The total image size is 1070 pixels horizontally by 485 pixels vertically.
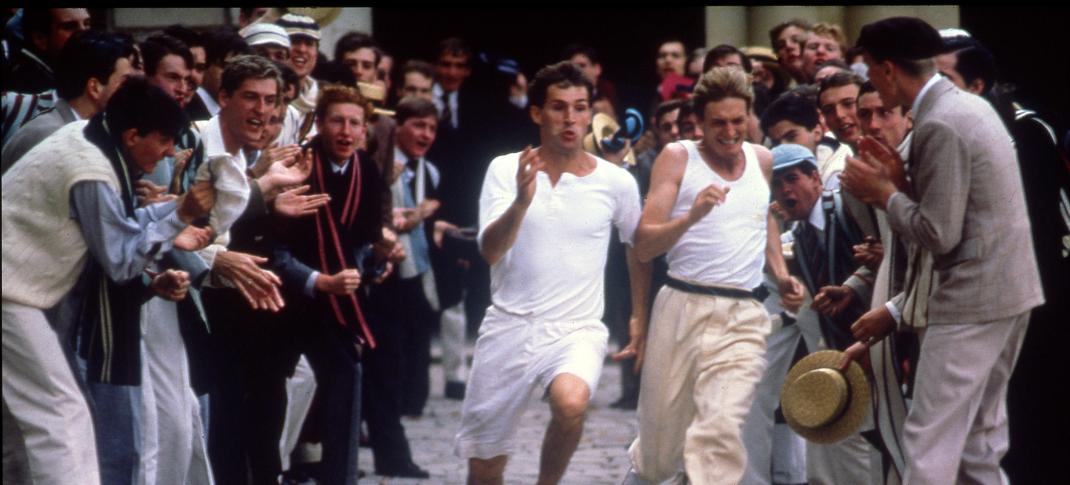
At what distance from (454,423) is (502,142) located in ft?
8.40

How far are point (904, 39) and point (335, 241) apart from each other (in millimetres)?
3204

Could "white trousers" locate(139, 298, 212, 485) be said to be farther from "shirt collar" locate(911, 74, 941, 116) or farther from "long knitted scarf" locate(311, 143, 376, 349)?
"shirt collar" locate(911, 74, 941, 116)

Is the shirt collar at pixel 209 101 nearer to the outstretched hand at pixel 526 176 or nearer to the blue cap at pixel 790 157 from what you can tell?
the outstretched hand at pixel 526 176

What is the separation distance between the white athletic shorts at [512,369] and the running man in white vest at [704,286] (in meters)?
0.44

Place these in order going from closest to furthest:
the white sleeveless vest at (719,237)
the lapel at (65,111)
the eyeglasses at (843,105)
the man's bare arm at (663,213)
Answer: the lapel at (65,111) < the man's bare arm at (663,213) < the white sleeveless vest at (719,237) < the eyeglasses at (843,105)

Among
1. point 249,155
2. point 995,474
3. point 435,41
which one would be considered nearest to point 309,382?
point 249,155

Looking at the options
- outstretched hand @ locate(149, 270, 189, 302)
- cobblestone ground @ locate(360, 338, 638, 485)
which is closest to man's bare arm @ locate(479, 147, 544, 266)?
outstretched hand @ locate(149, 270, 189, 302)

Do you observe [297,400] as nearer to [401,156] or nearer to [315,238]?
[315,238]

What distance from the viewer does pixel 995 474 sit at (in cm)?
827

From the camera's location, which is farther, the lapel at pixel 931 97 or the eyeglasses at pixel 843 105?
the eyeglasses at pixel 843 105

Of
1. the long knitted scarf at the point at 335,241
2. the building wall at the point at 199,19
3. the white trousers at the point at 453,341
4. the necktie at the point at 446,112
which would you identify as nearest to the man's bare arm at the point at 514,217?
the long knitted scarf at the point at 335,241

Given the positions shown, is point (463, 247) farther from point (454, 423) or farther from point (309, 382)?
point (309, 382)

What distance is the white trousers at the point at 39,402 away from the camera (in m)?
7.74

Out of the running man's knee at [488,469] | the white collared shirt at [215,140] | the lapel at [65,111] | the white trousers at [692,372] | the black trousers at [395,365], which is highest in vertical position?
the lapel at [65,111]
